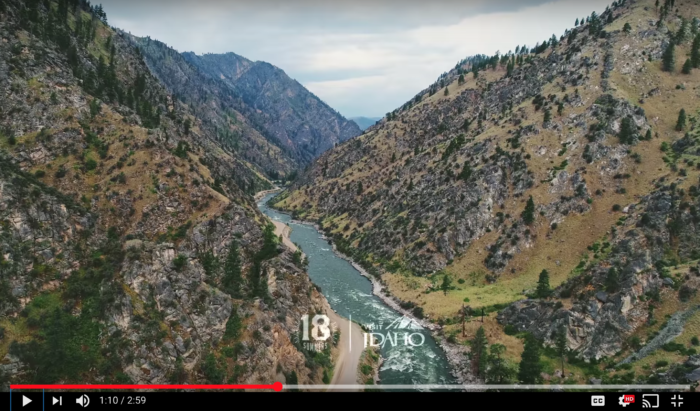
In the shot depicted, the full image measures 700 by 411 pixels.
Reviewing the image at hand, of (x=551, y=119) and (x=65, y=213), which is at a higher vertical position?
(x=551, y=119)

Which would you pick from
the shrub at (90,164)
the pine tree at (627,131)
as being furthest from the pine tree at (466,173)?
the shrub at (90,164)

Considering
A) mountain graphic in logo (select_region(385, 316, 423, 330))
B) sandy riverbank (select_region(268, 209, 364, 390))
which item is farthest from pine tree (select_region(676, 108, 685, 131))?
sandy riverbank (select_region(268, 209, 364, 390))

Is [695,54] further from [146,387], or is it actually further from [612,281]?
[146,387]

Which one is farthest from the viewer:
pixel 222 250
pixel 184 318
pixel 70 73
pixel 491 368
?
pixel 70 73
